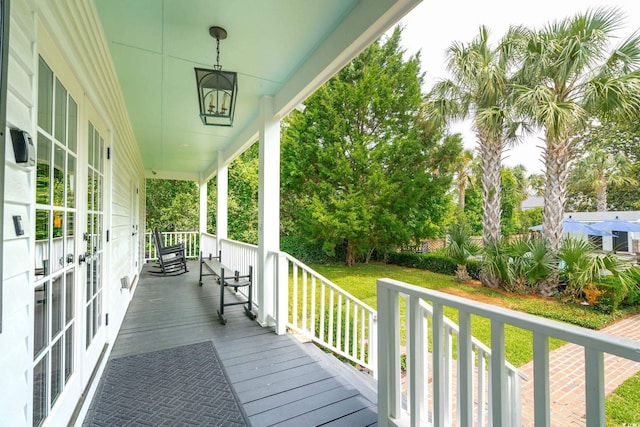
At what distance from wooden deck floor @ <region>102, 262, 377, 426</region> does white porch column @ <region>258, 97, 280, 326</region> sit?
1.08 feet

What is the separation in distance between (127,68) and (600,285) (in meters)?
8.10

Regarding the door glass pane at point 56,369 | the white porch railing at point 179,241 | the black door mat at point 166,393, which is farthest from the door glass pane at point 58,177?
the white porch railing at point 179,241

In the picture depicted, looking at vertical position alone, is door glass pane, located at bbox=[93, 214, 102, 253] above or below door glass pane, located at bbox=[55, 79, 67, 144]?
below

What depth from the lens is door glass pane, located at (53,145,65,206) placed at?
1.50m

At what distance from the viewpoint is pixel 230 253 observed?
5.52 m

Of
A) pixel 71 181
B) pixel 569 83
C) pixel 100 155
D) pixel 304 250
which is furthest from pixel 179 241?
pixel 569 83

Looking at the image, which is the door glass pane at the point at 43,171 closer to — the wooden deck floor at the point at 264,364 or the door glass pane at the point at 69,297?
the door glass pane at the point at 69,297

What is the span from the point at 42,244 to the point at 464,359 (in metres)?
1.94

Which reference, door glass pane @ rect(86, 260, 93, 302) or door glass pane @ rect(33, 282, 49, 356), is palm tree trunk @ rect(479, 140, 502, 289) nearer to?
door glass pane @ rect(86, 260, 93, 302)

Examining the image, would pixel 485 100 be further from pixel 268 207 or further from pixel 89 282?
pixel 89 282

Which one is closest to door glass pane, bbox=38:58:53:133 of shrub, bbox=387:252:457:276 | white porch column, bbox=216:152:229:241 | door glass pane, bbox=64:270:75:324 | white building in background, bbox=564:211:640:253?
door glass pane, bbox=64:270:75:324

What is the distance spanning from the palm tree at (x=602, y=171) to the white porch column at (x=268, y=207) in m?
16.1

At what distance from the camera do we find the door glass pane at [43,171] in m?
1.27

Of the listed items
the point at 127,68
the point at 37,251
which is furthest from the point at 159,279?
the point at 37,251
